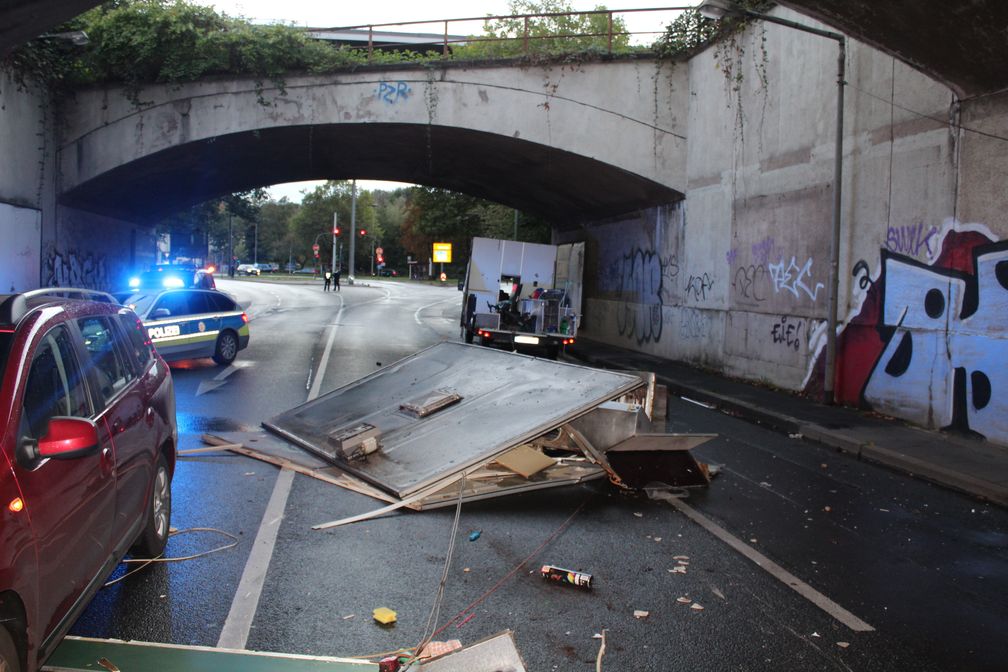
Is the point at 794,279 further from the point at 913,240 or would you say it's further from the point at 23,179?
the point at 23,179

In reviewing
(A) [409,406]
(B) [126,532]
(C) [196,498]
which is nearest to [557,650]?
(B) [126,532]

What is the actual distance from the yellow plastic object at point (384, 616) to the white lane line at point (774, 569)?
8.54ft

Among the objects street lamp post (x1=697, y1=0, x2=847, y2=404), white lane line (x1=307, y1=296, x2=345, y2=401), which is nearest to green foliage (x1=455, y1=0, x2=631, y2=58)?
street lamp post (x1=697, y1=0, x2=847, y2=404)

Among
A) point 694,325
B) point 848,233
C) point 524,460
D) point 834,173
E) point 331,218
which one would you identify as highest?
point 331,218

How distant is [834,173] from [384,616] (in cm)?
1088

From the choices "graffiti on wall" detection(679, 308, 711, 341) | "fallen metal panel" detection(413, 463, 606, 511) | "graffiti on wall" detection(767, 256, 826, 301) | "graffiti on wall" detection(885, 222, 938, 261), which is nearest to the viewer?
"fallen metal panel" detection(413, 463, 606, 511)

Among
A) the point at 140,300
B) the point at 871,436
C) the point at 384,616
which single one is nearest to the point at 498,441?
the point at 384,616

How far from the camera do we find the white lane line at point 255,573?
4012 mm

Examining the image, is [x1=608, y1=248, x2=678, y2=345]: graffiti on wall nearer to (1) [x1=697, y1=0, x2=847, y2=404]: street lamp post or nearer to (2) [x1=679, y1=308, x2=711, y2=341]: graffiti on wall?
(2) [x1=679, y1=308, x2=711, y2=341]: graffiti on wall

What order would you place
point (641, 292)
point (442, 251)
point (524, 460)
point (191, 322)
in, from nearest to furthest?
1. point (524, 460)
2. point (191, 322)
3. point (641, 292)
4. point (442, 251)

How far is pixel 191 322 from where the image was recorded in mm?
14562

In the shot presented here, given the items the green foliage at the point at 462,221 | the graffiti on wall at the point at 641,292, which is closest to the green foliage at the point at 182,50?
the graffiti on wall at the point at 641,292

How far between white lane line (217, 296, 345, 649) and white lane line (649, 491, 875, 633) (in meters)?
3.36

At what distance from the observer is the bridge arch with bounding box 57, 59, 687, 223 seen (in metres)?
18.6
